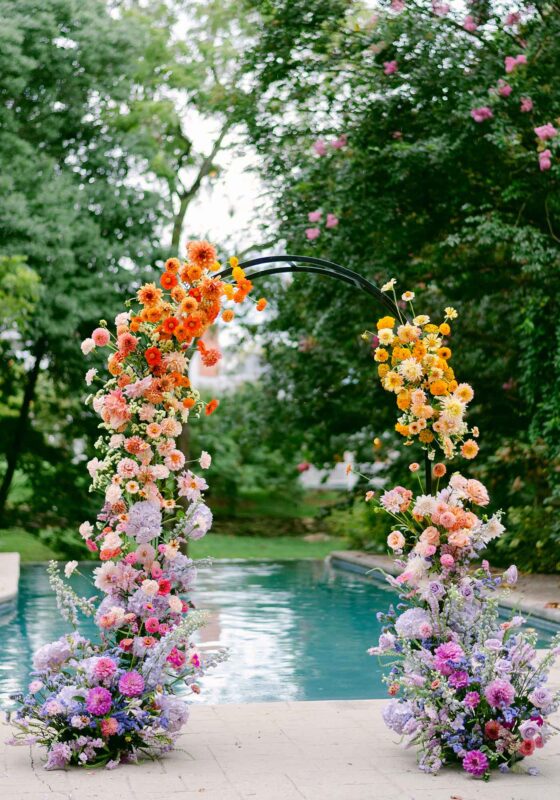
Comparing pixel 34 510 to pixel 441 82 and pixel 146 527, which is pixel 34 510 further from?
pixel 146 527

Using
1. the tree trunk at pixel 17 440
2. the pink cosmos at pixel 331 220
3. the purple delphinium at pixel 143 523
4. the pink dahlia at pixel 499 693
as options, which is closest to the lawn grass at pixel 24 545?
the tree trunk at pixel 17 440

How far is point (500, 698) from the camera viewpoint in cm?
498

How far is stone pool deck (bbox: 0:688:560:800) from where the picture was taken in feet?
15.1

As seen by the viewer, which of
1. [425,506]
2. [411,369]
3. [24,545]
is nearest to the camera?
[425,506]

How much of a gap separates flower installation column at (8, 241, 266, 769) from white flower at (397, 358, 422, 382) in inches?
34.9

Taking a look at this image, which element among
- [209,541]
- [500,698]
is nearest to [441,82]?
[500,698]

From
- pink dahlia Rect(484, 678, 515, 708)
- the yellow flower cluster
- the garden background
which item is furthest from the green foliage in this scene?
pink dahlia Rect(484, 678, 515, 708)

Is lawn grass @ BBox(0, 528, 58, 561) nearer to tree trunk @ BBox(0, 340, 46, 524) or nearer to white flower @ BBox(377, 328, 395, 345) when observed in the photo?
tree trunk @ BBox(0, 340, 46, 524)

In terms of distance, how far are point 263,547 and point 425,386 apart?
15.7 meters

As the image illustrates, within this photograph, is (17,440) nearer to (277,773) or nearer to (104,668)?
(104,668)

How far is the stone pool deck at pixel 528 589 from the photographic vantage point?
1040 centimetres

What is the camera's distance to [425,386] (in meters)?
5.66

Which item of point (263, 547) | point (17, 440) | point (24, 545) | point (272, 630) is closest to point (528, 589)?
point (272, 630)

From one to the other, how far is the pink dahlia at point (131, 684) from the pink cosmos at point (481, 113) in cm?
742
